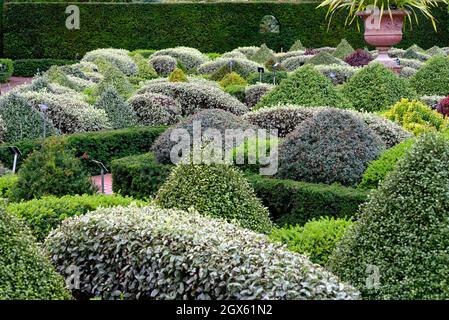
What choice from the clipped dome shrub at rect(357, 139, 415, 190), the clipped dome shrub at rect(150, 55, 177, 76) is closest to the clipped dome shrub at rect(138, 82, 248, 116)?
the clipped dome shrub at rect(357, 139, 415, 190)

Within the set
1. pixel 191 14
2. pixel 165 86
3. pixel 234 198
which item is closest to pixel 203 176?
pixel 234 198

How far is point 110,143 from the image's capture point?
35.2ft

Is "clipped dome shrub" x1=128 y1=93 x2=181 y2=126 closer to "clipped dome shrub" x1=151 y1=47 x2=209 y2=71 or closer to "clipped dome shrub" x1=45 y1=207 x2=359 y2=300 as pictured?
"clipped dome shrub" x1=45 y1=207 x2=359 y2=300

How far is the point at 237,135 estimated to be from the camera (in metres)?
8.51

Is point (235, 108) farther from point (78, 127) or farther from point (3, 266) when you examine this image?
point (3, 266)

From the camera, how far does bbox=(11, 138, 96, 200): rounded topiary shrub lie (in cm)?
704

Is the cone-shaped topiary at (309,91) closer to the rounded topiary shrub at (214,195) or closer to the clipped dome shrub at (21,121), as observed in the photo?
the clipped dome shrub at (21,121)

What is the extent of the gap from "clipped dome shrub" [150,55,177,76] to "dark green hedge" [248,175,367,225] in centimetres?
1447

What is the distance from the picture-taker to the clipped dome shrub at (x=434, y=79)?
45.3ft

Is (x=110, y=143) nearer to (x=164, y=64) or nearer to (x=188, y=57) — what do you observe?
(x=164, y=64)

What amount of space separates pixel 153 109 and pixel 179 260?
8.13m

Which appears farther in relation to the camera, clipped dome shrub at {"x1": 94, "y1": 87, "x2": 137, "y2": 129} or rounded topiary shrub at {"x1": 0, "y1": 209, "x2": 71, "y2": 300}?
clipped dome shrub at {"x1": 94, "y1": 87, "x2": 137, "y2": 129}

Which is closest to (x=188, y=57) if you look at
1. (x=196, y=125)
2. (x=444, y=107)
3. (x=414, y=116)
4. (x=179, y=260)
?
(x=444, y=107)

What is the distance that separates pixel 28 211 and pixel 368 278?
9.43 feet
